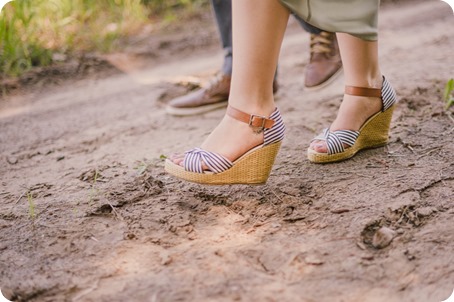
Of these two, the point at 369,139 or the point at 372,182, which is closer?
the point at 372,182

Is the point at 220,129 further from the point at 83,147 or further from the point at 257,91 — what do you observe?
the point at 83,147

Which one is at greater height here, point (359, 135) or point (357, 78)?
point (357, 78)

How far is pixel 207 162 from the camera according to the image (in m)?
1.37

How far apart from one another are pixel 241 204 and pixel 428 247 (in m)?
0.47

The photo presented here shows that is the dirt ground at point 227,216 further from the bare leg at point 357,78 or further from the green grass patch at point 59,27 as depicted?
the green grass patch at point 59,27

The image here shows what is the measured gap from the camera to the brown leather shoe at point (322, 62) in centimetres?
227

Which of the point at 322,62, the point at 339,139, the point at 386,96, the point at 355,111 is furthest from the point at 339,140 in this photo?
the point at 322,62

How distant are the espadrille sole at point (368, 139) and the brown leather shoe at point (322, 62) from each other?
0.68 meters

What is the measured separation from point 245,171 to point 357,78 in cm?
45

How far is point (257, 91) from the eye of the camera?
4.38 ft

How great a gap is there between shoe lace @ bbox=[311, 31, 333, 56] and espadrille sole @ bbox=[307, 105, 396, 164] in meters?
0.75

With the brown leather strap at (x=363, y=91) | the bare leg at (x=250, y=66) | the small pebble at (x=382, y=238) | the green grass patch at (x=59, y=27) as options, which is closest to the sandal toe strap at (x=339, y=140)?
the brown leather strap at (x=363, y=91)

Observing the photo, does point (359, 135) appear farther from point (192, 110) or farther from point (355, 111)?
point (192, 110)

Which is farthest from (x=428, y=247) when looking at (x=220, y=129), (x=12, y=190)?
(x=12, y=190)
